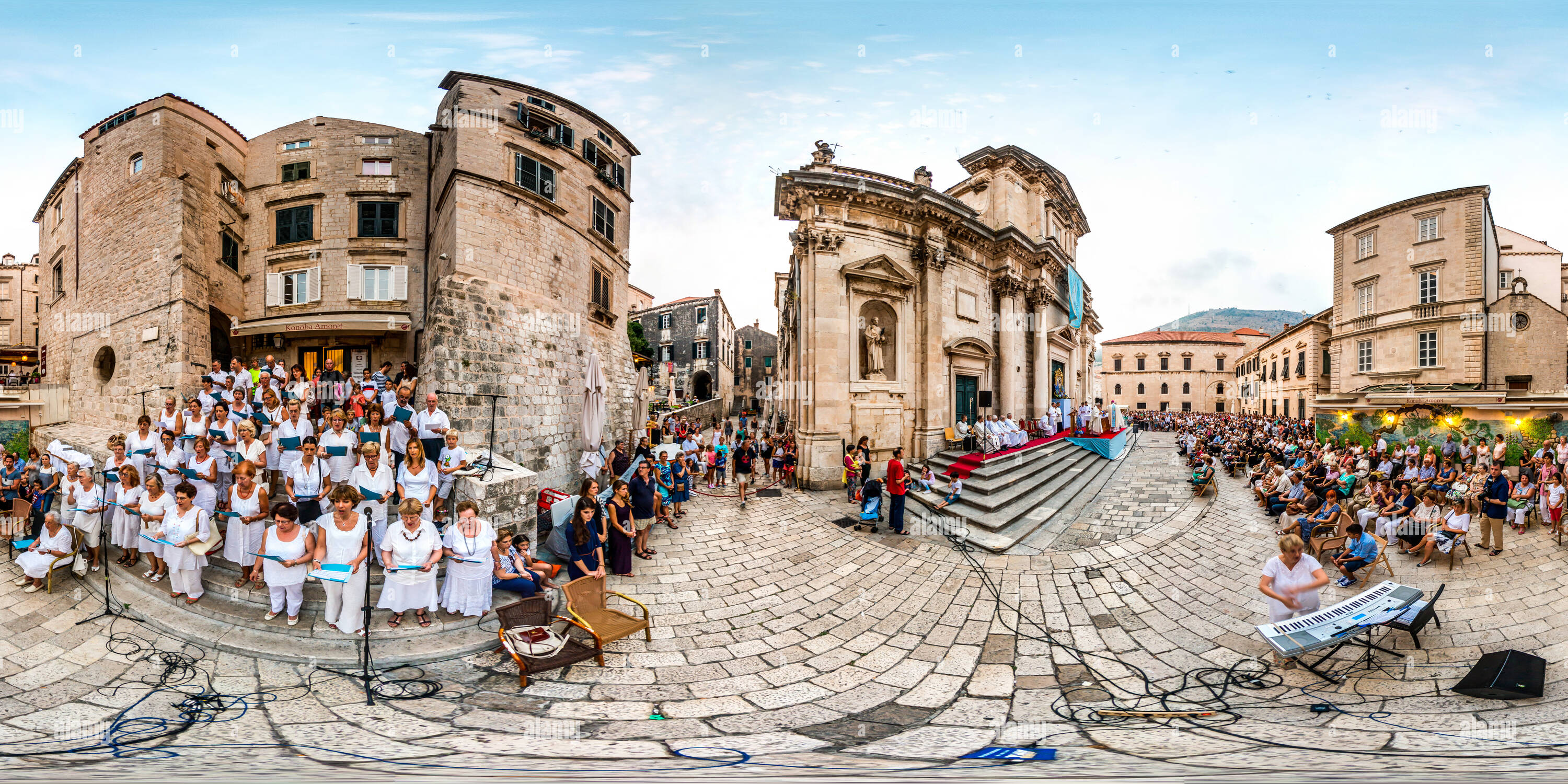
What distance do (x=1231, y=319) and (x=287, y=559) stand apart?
9077 inches

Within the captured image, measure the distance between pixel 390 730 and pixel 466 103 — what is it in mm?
13750

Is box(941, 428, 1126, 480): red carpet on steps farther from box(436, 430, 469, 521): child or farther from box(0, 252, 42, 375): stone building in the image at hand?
box(0, 252, 42, 375): stone building

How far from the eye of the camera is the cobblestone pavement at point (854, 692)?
3.20 meters

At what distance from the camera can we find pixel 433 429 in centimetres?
737

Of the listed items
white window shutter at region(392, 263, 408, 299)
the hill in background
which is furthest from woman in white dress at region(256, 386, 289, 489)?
the hill in background

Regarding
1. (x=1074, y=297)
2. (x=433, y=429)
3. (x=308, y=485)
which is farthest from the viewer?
(x=1074, y=297)

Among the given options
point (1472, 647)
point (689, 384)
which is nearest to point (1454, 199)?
point (1472, 647)

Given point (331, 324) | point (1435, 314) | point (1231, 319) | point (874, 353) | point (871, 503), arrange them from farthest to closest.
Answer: point (1231, 319), point (1435, 314), point (874, 353), point (331, 324), point (871, 503)

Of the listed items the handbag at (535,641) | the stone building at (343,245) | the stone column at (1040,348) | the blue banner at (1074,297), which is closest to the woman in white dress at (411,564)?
the handbag at (535,641)

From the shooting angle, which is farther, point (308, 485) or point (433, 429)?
point (433, 429)

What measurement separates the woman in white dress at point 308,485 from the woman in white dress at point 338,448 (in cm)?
20

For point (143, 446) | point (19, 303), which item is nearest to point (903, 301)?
point (143, 446)

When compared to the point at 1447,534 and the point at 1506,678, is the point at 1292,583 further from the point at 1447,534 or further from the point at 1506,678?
the point at 1447,534

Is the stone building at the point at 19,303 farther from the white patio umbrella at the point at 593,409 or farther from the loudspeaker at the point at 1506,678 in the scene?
the loudspeaker at the point at 1506,678
